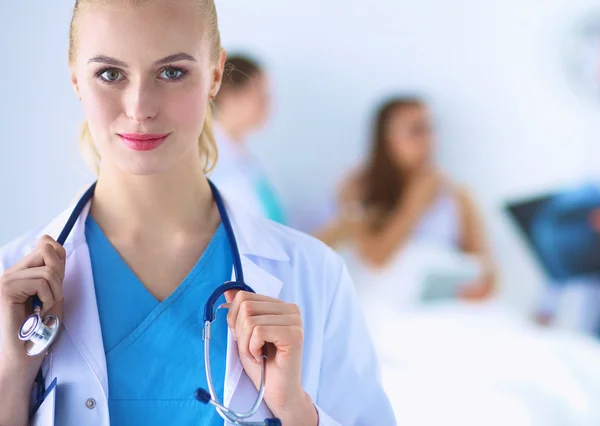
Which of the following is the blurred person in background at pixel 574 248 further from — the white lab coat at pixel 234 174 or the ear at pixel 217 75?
the ear at pixel 217 75

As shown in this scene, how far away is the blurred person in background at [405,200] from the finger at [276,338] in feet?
7.25

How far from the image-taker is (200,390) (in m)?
0.75

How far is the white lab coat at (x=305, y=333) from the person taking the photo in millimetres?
792

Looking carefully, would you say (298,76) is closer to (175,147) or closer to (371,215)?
(371,215)

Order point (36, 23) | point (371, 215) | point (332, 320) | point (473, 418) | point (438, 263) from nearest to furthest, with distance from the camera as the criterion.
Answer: point (332, 320), point (473, 418), point (36, 23), point (438, 263), point (371, 215)

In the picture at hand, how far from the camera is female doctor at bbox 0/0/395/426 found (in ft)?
2.55

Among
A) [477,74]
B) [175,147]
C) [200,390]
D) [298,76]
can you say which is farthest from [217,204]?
[477,74]

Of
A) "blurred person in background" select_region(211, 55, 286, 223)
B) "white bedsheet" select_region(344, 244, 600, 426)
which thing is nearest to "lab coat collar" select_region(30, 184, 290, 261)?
"white bedsheet" select_region(344, 244, 600, 426)

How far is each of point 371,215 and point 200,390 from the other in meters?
2.35

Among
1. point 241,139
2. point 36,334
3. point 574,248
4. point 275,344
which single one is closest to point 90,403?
point 36,334

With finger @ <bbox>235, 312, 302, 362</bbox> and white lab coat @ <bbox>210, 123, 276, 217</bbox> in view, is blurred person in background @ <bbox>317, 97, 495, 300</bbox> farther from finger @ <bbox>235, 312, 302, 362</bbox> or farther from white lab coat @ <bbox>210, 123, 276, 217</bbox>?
finger @ <bbox>235, 312, 302, 362</bbox>

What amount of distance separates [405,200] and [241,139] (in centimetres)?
71

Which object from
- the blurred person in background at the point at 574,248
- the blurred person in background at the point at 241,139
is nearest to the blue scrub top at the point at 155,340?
the blurred person in background at the point at 241,139

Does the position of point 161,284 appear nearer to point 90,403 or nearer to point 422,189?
point 90,403
